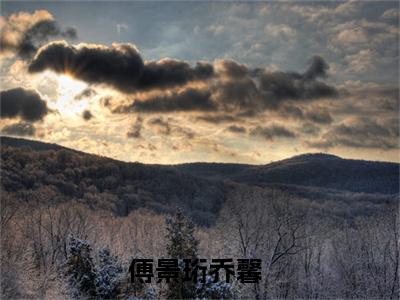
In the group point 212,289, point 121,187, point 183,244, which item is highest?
point 121,187

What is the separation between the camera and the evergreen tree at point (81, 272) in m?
34.4

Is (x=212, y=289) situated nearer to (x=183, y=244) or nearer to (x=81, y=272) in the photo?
(x=183, y=244)

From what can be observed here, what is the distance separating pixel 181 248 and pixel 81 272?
6466 mm

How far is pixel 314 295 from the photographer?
60406 mm

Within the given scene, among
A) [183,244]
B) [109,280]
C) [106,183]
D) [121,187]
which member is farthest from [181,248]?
[106,183]

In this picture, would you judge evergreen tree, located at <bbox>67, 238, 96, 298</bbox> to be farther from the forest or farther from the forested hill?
the forested hill

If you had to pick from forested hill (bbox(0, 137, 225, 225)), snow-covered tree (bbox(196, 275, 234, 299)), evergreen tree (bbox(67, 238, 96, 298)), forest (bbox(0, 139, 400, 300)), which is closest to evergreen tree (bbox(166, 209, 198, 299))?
forest (bbox(0, 139, 400, 300))

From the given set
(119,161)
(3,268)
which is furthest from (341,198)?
(3,268)

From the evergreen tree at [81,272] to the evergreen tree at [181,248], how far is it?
4907mm

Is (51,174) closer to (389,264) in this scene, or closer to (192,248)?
(389,264)

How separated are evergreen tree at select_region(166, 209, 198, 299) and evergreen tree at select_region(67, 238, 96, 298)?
4.91 m

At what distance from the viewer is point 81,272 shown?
114ft

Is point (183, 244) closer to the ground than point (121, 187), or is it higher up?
closer to the ground

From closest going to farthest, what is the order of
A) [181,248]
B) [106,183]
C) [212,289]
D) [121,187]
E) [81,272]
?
[212,289], [181,248], [81,272], [121,187], [106,183]
